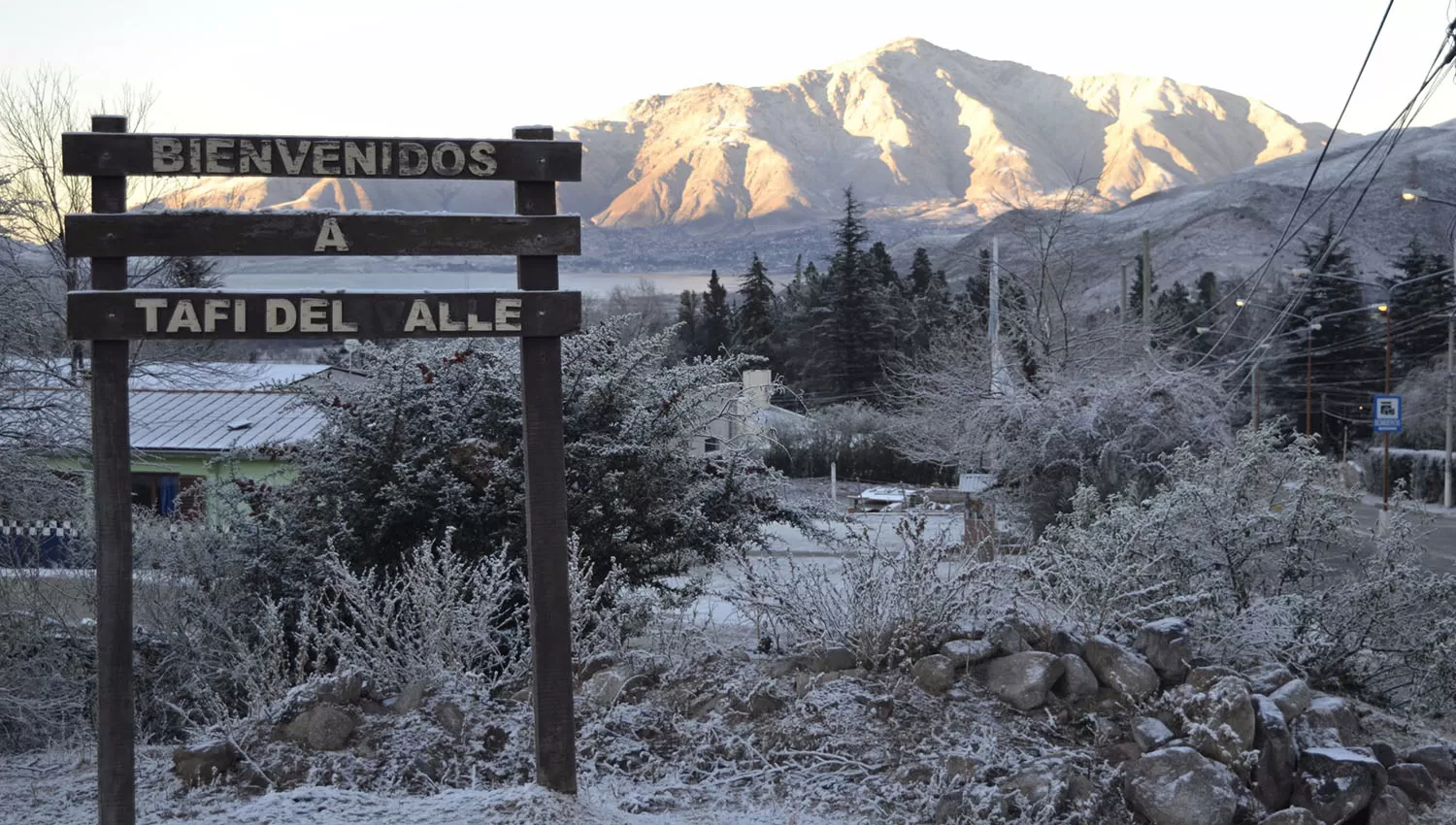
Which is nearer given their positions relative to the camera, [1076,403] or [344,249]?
[344,249]

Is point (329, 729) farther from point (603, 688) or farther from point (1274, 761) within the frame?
point (1274, 761)

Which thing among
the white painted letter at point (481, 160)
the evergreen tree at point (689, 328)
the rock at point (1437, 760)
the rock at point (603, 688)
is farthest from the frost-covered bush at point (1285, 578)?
the evergreen tree at point (689, 328)

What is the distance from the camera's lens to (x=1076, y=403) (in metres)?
17.2

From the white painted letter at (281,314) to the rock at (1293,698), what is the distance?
5.16 m

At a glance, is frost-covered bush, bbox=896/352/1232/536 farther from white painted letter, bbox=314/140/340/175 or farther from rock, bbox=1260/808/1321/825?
white painted letter, bbox=314/140/340/175

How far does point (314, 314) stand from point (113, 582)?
4.68 feet

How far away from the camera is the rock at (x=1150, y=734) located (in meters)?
6.03

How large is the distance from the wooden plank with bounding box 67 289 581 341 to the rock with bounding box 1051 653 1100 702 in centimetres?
319

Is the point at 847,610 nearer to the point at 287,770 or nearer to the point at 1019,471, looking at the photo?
the point at 287,770

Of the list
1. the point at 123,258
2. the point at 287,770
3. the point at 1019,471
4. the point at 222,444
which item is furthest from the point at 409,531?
the point at 222,444

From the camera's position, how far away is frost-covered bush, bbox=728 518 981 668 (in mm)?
7039

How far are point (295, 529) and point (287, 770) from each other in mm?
4944

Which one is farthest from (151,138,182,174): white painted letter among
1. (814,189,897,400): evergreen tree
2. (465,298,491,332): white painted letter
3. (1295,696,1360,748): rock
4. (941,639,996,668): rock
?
(814,189,897,400): evergreen tree

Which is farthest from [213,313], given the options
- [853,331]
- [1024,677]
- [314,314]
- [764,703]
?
[853,331]
